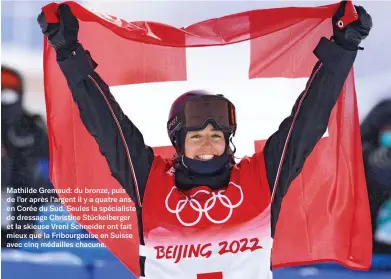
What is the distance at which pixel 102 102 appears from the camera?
2.02 metres

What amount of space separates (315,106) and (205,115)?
387 mm

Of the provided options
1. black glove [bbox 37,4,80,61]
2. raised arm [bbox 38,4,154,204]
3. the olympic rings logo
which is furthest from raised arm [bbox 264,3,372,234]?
black glove [bbox 37,4,80,61]

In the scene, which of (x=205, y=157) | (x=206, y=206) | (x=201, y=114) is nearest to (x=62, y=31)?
(x=201, y=114)

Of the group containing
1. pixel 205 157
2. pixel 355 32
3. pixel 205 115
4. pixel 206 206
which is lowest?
pixel 206 206

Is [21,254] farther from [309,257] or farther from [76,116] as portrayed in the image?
[309,257]

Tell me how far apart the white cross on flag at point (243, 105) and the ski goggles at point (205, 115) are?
0.26 m

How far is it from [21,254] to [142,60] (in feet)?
3.25

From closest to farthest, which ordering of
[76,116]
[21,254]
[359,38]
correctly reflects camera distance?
[359,38], [76,116], [21,254]

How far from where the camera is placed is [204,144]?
2.04 meters

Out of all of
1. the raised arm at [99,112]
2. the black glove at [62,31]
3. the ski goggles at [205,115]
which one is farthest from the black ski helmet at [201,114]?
the black glove at [62,31]

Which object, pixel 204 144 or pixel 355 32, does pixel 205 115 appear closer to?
pixel 204 144

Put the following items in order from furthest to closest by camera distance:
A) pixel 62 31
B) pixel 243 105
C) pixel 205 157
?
pixel 243 105 → pixel 205 157 → pixel 62 31

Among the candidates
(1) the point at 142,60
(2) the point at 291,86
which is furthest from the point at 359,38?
(1) the point at 142,60

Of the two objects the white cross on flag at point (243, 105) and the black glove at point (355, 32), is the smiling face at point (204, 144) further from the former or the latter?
the black glove at point (355, 32)
